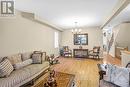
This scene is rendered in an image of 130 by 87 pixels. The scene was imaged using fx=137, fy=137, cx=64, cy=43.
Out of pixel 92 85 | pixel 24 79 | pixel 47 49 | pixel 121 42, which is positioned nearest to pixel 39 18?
pixel 47 49

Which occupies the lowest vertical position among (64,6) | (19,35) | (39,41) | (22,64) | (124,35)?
(22,64)

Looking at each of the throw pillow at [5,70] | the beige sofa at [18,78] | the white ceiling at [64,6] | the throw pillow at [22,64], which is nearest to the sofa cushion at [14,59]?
the beige sofa at [18,78]

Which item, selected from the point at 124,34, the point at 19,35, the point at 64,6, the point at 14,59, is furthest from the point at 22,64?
the point at 124,34

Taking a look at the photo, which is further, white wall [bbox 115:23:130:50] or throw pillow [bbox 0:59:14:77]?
white wall [bbox 115:23:130:50]

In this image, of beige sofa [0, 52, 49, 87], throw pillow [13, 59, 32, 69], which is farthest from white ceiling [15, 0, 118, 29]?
throw pillow [13, 59, 32, 69]

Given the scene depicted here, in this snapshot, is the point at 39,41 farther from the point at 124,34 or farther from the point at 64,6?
the point at 124,34

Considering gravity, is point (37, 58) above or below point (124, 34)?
below

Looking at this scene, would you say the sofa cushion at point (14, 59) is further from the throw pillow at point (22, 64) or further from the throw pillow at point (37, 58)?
the throw pillow at point (37, 58)

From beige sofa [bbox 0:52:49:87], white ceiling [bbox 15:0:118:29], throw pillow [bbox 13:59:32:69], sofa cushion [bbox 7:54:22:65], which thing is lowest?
beige sofa [bbox 0:52:49:87]

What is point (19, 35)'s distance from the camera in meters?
5.15

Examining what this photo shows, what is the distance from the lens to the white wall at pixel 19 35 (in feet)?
14.1

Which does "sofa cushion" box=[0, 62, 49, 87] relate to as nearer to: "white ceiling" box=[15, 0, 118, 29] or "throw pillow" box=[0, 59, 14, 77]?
"throw pillow" box=[0, 59, 14, 77]

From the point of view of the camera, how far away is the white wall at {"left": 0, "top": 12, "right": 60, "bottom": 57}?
4289mm

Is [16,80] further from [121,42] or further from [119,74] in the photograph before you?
[121,42]
